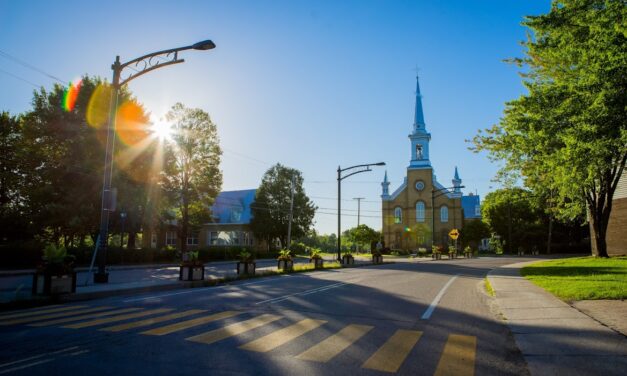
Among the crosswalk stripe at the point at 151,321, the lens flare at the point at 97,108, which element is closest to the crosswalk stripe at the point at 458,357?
the crosswalk stripe at the point at 151,321

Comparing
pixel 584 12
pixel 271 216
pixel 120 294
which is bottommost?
pixel 120 294

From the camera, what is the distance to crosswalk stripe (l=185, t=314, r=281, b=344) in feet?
19.9

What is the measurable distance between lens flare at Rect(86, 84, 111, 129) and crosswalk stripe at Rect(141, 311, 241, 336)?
2806 centimetres

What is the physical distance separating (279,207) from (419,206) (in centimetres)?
3296

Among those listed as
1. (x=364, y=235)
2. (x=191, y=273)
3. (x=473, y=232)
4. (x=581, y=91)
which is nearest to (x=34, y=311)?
(x=191, y=273)

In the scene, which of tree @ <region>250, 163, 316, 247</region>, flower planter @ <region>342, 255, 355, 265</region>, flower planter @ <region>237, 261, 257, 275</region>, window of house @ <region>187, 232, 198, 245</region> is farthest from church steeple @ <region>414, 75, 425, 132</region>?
flower planter @ <region>237, 261, 257, 275</region>

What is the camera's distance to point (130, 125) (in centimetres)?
3359

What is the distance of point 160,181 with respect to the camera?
37094mm

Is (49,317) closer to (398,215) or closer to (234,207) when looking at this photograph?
(234,207)

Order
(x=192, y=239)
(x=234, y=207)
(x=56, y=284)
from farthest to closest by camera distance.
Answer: (x=234, y=207) < (x=192, y=239) < (x=56, y=284)

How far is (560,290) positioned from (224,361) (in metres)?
10.3

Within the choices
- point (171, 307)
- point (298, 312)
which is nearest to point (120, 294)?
point (171, 307)

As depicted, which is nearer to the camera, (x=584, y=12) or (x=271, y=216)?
(x=584, y=12)

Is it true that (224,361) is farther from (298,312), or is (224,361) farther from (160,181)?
(160,181)
